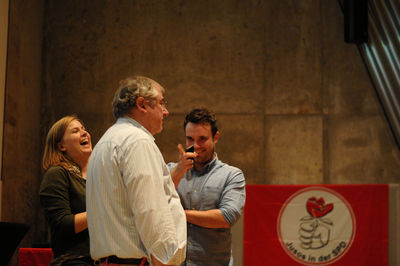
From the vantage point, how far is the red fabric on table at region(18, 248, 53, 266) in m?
3.45

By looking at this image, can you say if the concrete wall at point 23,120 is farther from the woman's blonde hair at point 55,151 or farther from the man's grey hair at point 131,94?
the man's grey hair at point 131,94

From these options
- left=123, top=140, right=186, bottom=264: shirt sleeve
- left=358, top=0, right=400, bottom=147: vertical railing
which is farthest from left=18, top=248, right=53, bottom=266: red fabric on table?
left=358, top=0, right=400, bottom=147: vertical railing

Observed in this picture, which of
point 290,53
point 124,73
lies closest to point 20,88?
point 124,73

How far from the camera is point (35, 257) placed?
3461 mm

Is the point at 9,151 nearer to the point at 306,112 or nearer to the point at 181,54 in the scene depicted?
the point at 181,54

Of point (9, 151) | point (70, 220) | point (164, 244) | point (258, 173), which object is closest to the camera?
point (164, 244)

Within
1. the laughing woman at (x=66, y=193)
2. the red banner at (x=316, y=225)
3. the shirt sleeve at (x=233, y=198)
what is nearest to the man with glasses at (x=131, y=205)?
the laughing woman at (x=66, y=193)

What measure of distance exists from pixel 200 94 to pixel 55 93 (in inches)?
71.5

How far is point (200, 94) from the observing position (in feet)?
19.0

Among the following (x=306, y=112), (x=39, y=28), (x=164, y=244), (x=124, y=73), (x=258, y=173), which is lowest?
(x=164, y=244)

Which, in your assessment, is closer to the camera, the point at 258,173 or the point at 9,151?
the point at 9,151

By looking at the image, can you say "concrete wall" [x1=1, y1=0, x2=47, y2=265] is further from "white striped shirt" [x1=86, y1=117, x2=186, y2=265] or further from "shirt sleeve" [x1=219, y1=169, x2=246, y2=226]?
"white striped shirt" [x1=86, y1=117, x2=186, y2=265]

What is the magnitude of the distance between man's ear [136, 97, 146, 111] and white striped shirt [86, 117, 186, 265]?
123 millimetres

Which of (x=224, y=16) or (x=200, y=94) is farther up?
(x=224, y=16)
